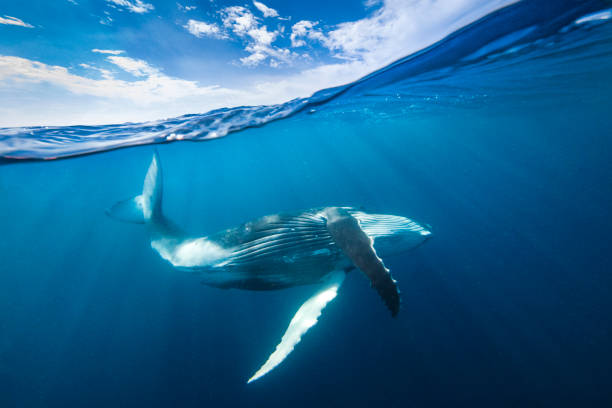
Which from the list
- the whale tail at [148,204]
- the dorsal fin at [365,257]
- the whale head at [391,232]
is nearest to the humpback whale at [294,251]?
the whale head at [391,232]

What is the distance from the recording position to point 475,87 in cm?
1492

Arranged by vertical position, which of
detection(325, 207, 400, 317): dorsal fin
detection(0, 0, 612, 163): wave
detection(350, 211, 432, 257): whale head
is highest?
detection(0, 0, 612, 163): wave

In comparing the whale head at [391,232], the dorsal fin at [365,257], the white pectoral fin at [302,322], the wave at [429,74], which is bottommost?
the white pectoral fin at [302,322]

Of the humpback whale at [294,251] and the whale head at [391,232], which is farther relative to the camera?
the whale head at [391,232]

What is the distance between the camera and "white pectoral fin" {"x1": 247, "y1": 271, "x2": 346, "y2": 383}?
3.21 m

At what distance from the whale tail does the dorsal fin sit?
5778 mm

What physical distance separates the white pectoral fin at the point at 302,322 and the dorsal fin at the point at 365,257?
113 centimetres

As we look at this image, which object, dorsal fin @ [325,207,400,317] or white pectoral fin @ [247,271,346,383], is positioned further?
white pectoral fin @ [247,271,346,383]

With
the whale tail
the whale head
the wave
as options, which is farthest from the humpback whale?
the wave

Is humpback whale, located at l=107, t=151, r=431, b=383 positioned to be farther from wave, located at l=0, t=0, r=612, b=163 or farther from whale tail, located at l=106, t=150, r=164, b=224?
wave, located at l=0, t=0, r=612, b=163

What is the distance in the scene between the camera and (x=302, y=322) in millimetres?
3674

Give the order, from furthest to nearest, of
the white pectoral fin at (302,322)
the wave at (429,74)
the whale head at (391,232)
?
the wave at (429,74) < the whale head at (391,232) < the white pectoral fin at (302,322)

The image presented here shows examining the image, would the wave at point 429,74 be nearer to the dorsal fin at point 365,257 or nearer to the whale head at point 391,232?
the whale head at point 391,232

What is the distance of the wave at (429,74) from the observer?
668 centimetres
